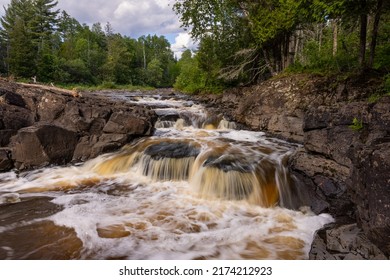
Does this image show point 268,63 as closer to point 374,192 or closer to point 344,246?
point 374,192

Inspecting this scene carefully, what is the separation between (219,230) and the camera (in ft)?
16.3

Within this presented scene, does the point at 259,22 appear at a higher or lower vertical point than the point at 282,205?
higher

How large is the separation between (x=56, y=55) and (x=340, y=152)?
51.3 metres

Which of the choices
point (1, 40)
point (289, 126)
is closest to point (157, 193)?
point (289, 126)

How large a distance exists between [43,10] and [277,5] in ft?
151

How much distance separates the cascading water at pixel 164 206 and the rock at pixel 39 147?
53 cm

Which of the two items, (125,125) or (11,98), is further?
(125,125)

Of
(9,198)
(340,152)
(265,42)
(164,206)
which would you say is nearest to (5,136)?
(9,198)

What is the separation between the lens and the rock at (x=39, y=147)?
328 inches

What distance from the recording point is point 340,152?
588 centimetres

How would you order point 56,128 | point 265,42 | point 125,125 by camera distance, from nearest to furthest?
1. point 56,128
2. point 125,125
3. point 265,42

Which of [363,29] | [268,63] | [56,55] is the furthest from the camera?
[56,55]

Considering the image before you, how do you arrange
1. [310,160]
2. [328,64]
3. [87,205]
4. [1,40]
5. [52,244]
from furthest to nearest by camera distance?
1. [1,40]
2. [328,64]
3. [310,160]
4. [87,205]
5. [52,244]

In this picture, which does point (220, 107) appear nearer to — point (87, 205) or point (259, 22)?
point (259, 22)
